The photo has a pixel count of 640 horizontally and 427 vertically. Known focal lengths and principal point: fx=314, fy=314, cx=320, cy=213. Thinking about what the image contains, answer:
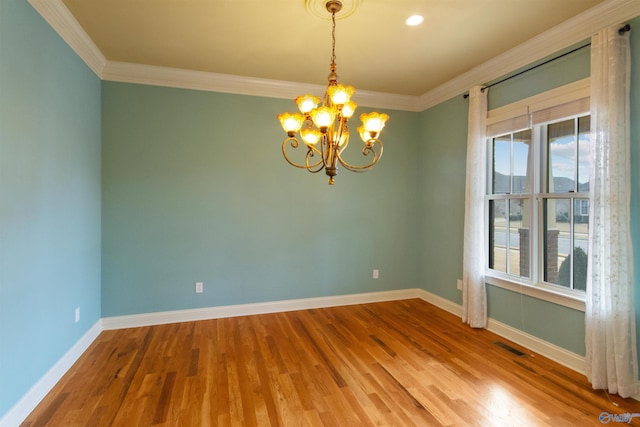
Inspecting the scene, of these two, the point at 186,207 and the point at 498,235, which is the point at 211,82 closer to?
the point at 186,207

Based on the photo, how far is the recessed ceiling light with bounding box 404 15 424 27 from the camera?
248 cm

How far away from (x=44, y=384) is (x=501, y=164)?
14.6 ft

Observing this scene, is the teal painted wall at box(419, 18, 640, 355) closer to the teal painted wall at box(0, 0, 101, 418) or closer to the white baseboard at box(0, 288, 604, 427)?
the white baseboard at box(0, 288, 604, 427)

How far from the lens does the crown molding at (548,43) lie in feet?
7.44

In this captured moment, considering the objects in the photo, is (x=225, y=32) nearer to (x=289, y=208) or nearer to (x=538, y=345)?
(x=289, y=208)

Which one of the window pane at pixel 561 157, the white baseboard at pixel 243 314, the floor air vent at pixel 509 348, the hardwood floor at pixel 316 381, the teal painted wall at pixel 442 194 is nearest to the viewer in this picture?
the hardwood floor at pixel 316 381

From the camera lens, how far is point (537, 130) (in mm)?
2957

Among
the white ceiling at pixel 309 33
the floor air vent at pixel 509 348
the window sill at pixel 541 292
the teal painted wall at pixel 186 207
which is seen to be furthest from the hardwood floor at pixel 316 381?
the white ceiling at pixel 309 33

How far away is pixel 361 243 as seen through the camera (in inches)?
169

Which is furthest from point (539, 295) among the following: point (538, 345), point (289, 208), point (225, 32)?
point (225, 32)

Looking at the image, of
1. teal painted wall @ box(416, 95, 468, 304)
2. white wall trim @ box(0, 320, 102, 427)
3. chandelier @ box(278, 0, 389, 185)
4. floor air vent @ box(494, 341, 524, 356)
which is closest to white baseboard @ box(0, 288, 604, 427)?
white wall trim @ box(0, 320, 102, 427)

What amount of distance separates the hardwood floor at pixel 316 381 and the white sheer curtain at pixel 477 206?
29 centimetres

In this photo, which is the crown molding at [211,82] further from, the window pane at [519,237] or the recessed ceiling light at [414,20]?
the window pane at [519,237]

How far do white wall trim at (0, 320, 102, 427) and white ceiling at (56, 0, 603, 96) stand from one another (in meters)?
2.74
